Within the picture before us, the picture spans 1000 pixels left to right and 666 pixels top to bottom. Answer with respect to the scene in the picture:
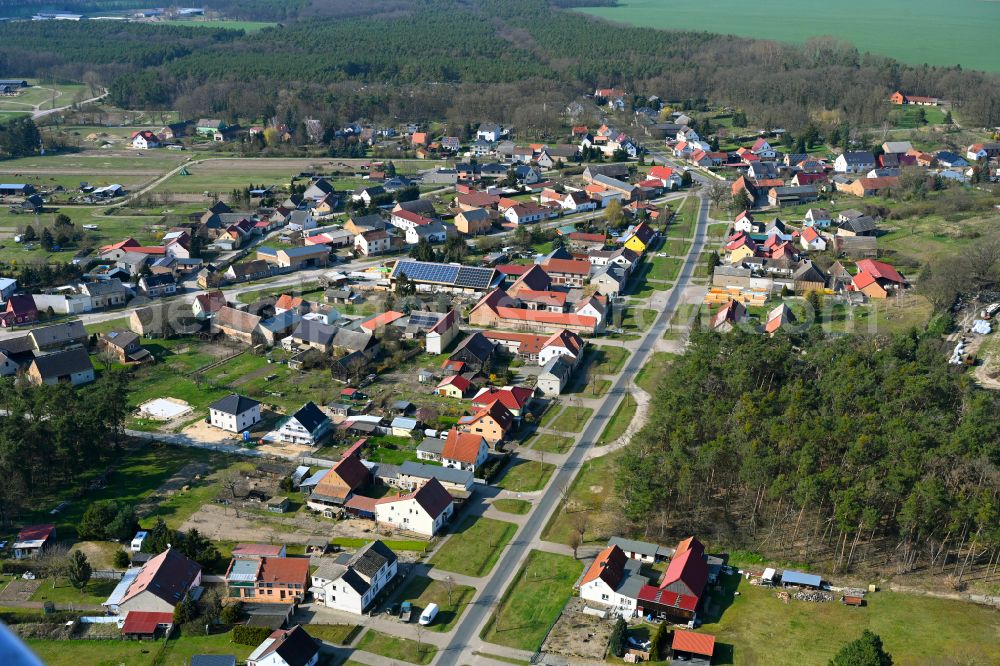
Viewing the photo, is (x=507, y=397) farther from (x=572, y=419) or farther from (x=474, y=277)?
(x=474, y=277)

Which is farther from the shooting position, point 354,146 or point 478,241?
point 354,146

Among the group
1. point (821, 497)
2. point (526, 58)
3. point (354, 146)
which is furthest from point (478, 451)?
point (526, 58)

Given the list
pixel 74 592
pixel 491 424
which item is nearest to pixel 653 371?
pixel 491 424

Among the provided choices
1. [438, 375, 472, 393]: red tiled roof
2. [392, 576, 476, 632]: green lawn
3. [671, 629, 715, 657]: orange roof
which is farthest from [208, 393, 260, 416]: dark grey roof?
[671, 629, 715, 657]: orange roof

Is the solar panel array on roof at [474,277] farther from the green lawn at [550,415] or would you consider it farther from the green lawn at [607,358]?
the green lawn at [550,415]

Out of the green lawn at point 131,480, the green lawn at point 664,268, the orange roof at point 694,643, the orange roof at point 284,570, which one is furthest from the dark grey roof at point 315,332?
the orange roof at point 694,643

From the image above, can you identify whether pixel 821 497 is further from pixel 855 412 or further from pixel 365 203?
pixel 365 203

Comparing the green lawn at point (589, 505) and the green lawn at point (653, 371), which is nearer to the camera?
the green lawn at point (589, 505)
